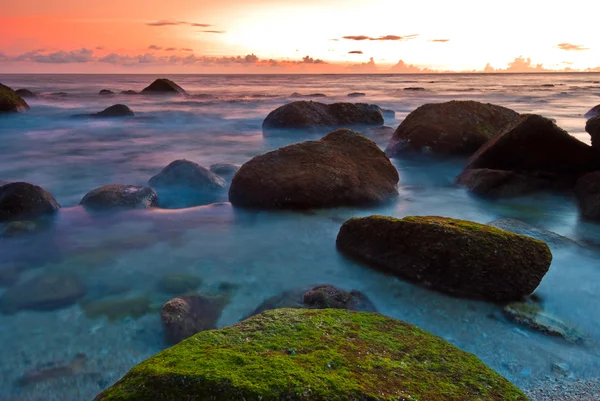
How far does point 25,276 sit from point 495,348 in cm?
398

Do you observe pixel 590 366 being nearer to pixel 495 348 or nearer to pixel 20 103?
pixel 495 348

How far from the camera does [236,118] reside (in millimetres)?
18062

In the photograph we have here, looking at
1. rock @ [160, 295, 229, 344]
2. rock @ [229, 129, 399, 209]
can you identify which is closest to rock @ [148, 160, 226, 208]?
rock @ [229, 129, 399, 209]

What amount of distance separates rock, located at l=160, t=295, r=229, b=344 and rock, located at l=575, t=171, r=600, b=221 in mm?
4599

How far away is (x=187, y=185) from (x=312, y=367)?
528cm

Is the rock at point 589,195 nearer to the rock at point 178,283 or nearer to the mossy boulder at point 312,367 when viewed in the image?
the mossy boulder at point 312,367

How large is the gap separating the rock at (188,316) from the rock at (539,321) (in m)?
2.14

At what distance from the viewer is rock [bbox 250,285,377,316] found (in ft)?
11.2

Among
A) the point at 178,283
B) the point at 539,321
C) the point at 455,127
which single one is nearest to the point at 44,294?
the point at 178,283

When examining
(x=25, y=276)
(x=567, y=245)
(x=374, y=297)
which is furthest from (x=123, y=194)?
(x=567, y=245)

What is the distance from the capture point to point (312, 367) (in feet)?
6.77

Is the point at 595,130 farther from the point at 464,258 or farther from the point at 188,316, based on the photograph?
the point at 188,316

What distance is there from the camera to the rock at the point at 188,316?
3.27 m

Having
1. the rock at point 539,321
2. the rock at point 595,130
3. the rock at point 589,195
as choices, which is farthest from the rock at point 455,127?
the rock at point 539,321
